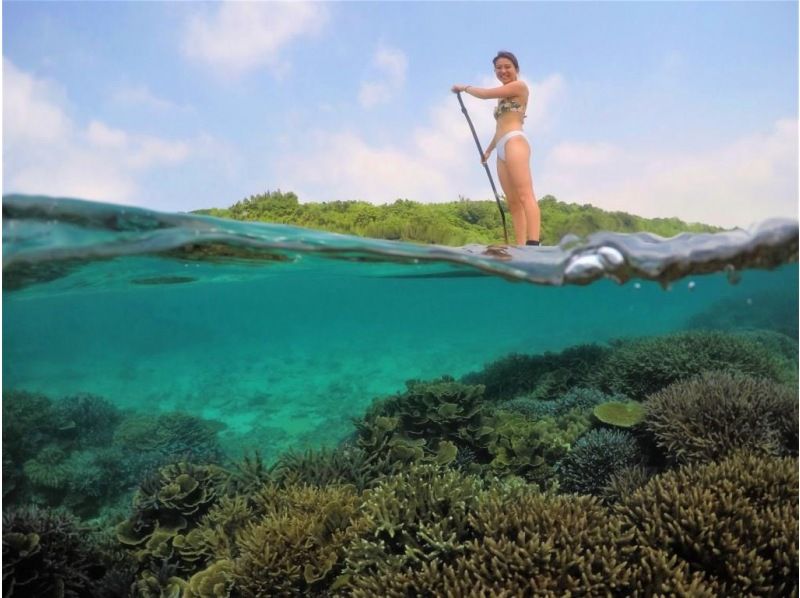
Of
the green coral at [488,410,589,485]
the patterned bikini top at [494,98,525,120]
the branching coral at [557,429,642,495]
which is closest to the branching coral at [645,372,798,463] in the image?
the branching coral at [557,429,642,495]

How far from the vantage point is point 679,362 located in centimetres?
852

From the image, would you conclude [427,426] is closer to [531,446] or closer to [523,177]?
[531,446]

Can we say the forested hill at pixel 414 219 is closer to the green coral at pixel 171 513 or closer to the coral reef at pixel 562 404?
the coral reef at pixel 562 404

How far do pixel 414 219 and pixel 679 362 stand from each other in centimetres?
524

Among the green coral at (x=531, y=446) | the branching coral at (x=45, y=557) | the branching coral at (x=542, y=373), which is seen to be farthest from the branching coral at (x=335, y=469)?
the branching coral at (x=542, y=373)

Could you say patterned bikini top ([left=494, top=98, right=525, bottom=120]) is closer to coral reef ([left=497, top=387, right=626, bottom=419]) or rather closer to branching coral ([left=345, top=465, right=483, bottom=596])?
branching coral ([left=345, top=465, right=483, bottom=596])

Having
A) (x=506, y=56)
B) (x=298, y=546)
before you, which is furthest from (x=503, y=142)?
(x=298, y=546)

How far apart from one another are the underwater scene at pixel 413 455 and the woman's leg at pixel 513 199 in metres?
0.31

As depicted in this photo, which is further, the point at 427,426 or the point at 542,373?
the point at 542,373

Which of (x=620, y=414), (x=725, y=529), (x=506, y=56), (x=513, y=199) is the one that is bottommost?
(x=620, y=414)

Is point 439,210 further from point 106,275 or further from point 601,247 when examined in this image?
point 106,275

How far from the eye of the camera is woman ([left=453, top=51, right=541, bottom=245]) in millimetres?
6215

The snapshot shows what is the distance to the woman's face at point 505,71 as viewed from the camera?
6.20m

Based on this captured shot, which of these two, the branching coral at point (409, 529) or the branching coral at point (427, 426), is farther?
the branching coral at point (427, 426)
